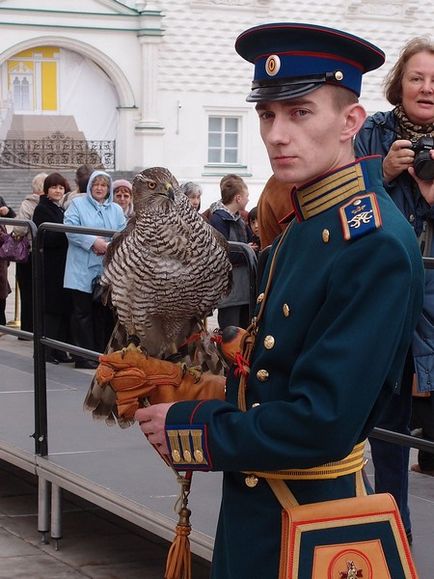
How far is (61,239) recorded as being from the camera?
7.03 metres

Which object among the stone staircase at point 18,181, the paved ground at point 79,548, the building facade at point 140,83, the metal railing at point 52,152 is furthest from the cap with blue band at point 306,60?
the building facade at point 140,83

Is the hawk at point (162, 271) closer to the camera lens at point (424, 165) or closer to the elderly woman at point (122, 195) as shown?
the camera lens at point (424, 165)

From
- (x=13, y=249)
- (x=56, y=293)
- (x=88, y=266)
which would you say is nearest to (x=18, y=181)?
(x=13, y=249)

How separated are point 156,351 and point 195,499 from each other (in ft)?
3.57

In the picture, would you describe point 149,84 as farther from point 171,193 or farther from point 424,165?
point 171,193

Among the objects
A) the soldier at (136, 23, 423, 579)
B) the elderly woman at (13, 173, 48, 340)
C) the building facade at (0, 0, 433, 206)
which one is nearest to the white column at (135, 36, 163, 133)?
the building facade at (0, 0, 433, 206)

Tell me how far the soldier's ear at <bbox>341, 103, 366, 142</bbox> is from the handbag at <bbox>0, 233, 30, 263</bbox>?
6.09 meters

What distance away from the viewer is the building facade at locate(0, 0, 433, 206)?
93.9 ft

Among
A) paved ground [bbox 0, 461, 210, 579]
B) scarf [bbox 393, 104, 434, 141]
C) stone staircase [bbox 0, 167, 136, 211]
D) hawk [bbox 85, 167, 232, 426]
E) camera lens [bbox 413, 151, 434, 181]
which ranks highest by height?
stone staircase [bbox 0, 167, 136, 211]

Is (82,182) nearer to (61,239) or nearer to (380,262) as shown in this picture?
(61,239)

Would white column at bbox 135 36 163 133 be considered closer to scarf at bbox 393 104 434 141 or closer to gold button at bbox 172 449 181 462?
scarf at bbox 393 104 434 141

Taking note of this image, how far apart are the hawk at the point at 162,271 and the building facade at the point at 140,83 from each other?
25620 millimetres

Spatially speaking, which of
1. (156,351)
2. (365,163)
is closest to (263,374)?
(365,163)

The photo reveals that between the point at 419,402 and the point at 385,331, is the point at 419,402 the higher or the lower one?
the lower one
